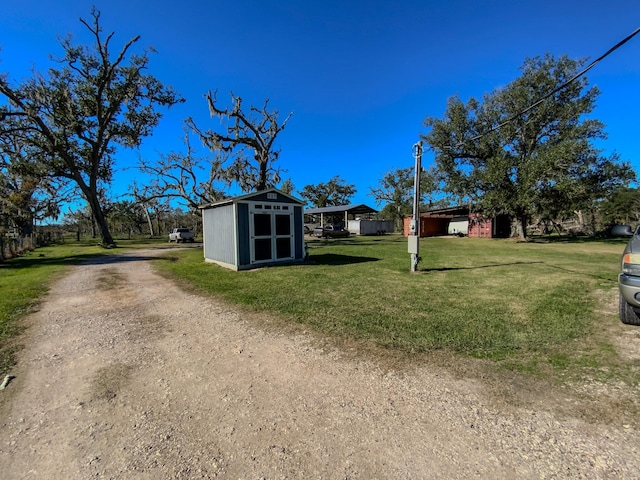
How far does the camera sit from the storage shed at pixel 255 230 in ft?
33.8

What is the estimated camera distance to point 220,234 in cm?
Answer: 1130

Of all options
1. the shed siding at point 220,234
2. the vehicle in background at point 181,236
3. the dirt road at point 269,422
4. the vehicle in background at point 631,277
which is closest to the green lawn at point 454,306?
the vehicle in background at point 631,277

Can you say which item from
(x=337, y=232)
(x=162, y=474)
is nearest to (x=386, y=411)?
(x=162, y=474)

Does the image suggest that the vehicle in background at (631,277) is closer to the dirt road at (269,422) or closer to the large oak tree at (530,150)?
the dirt road at (269,422)

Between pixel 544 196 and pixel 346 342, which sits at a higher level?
pixel 544 196

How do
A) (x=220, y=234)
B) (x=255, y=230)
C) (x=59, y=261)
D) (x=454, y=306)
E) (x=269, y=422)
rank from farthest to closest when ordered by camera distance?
(x=59, y=261)
(x=220, y=234)
(x=255, y=230)
(x=454, y=306)
(x=269, y=422)

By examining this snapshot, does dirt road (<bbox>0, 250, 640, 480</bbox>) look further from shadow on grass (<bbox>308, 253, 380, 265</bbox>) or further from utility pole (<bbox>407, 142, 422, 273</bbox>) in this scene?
shadow on grass (<bbox>308, 253, 380, 265</bbox>)

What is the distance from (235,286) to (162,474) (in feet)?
19.1

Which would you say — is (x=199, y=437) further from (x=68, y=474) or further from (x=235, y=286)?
(x=235, y=286)

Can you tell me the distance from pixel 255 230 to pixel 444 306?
709cm

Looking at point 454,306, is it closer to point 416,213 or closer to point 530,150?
point 416,213

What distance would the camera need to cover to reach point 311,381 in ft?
9.63

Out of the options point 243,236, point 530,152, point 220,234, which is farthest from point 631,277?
point 530,152

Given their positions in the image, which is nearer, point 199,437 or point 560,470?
point 560,470
